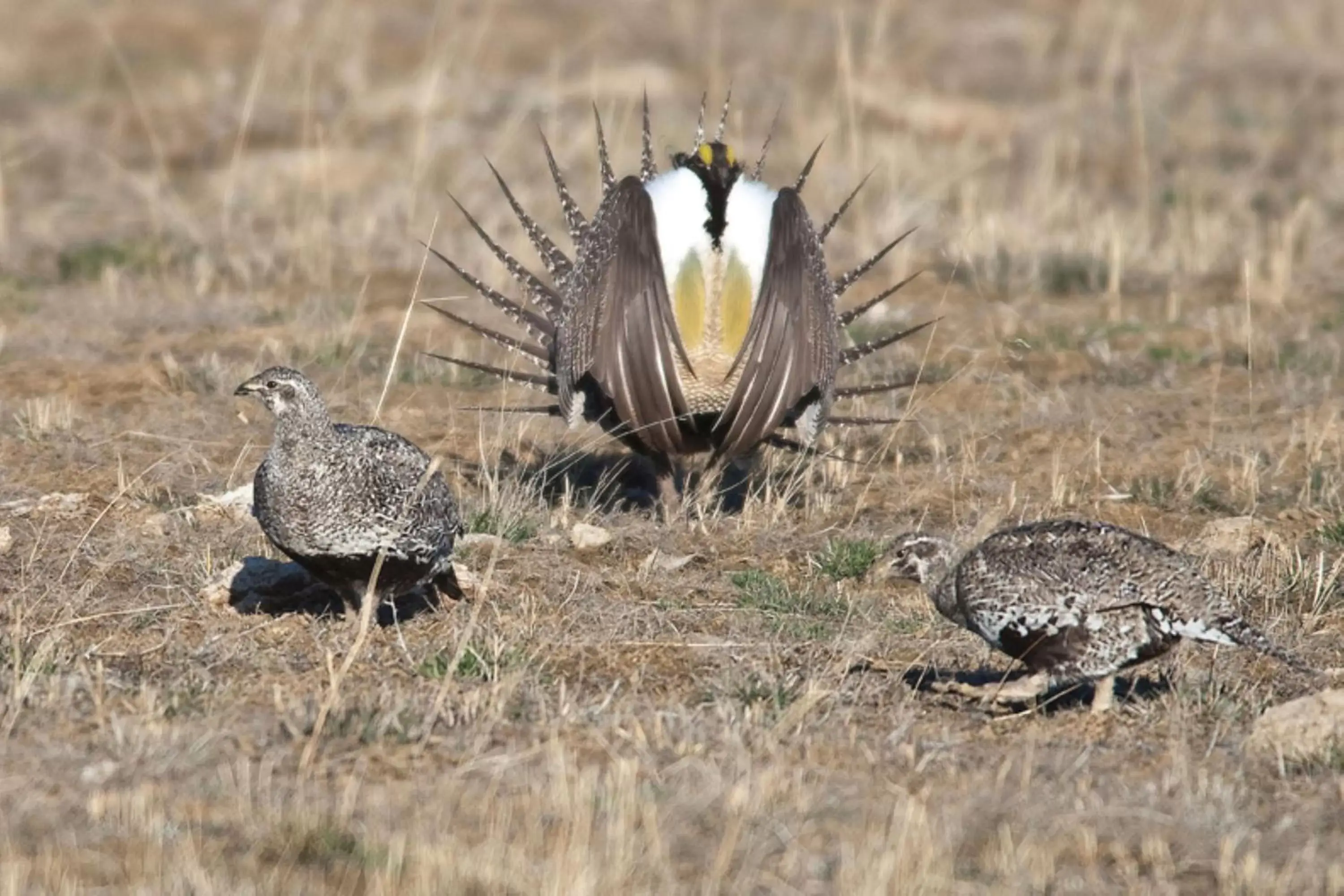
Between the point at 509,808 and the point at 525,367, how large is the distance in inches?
199

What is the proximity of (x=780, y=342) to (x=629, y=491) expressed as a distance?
1.23 metres

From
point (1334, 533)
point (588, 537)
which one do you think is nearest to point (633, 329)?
point (588, 537)

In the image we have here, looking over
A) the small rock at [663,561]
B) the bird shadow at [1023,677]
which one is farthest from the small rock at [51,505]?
the bird shadow at [1023,677]

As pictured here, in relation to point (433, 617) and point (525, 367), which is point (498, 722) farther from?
point (525, 367)

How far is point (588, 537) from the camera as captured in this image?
6.70 metres

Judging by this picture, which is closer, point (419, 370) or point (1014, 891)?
point (1014, 891)

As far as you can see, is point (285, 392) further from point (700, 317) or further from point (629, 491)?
point (629, 491)

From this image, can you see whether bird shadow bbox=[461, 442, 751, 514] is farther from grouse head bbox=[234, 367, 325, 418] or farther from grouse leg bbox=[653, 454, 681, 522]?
grouse head bbox=[234, 367, 325, 418]

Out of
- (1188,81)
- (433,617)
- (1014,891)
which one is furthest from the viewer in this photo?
(1188,81)

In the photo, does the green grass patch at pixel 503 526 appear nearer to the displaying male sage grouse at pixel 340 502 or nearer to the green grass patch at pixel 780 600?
the green grass patch at pixel 780 600

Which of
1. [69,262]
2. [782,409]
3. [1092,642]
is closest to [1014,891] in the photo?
[1092,642]

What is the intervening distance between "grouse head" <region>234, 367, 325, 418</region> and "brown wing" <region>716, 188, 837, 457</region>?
1512 millimetres

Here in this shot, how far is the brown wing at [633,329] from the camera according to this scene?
6688 mm

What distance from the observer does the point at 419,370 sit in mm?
8953
